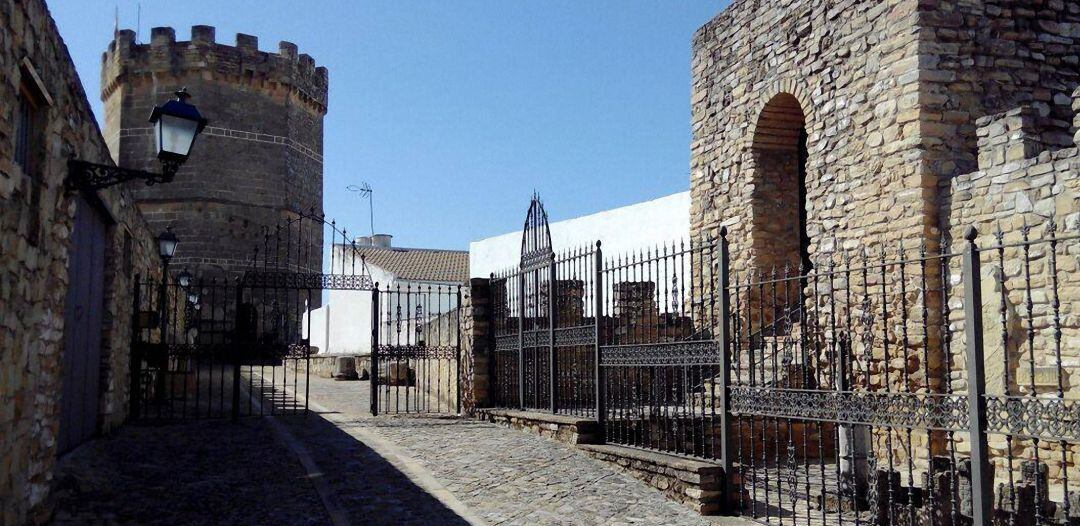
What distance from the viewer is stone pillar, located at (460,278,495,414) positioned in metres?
12.7

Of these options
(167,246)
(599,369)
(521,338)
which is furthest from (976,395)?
(167,246)

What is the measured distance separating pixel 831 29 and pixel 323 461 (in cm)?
812

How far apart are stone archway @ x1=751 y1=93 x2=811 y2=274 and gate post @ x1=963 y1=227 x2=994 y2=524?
8033mm

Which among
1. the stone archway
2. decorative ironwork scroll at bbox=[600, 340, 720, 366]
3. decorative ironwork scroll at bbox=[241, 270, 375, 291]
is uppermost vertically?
the stone archway

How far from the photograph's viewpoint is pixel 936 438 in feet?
32.2

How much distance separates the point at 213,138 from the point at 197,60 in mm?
2458

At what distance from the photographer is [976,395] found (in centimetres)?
523

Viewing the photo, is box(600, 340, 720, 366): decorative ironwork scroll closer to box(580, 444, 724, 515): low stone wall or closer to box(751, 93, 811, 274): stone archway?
box(580, 444, 724, 515): low stone wall

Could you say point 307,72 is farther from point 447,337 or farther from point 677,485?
point 677,485

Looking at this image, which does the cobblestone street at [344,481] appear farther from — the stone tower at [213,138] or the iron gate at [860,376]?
the stone tower at [213,138]

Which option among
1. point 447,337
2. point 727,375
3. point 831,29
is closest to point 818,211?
point 831,29

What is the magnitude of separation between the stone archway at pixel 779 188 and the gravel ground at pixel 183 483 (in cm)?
750

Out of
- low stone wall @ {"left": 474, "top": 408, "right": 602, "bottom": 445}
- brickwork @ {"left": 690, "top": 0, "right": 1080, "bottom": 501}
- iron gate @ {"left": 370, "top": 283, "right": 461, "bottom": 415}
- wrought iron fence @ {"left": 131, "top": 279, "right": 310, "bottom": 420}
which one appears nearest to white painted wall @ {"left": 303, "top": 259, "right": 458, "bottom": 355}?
iron gate @ {"left": 370, "top": 283, "right": 461, "bottom": 415}

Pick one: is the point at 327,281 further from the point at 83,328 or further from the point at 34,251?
the point at 34,251
